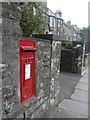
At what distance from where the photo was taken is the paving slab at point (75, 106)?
3.44 m

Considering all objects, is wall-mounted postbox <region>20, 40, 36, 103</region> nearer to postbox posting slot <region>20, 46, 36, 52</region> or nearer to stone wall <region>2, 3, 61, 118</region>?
postbox posting slot <region>20, 46, 36, 52</region>

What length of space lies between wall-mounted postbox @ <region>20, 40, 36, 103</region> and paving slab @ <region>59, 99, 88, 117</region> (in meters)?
1.49

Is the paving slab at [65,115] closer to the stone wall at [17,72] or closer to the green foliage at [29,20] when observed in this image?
the stone wall at [17,72]

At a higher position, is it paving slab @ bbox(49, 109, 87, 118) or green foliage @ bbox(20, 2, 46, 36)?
green foliage @ bbox(20, 2, 46, 36)

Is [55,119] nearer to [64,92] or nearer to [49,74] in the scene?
[49,74]

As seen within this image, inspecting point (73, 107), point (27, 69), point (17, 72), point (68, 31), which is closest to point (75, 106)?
point (73, 107)

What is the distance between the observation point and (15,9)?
6.28ft

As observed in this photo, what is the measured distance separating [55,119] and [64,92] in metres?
1.85

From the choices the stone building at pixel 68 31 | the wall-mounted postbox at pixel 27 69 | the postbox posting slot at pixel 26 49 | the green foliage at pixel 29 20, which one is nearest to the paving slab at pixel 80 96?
the wall-mounted postbox at pixel 27 69

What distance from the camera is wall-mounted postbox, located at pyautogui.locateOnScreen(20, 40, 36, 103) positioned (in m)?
2.16

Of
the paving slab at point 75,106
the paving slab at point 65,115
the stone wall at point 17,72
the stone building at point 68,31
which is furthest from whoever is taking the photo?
the stone building at point 68,31

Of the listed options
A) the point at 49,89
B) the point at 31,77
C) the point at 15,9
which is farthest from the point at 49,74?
the point at 15,9

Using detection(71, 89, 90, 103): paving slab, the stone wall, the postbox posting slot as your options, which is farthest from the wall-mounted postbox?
detection(71, 89, 90, 103): paving slab

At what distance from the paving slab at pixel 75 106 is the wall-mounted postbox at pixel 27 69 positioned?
1489 mm
